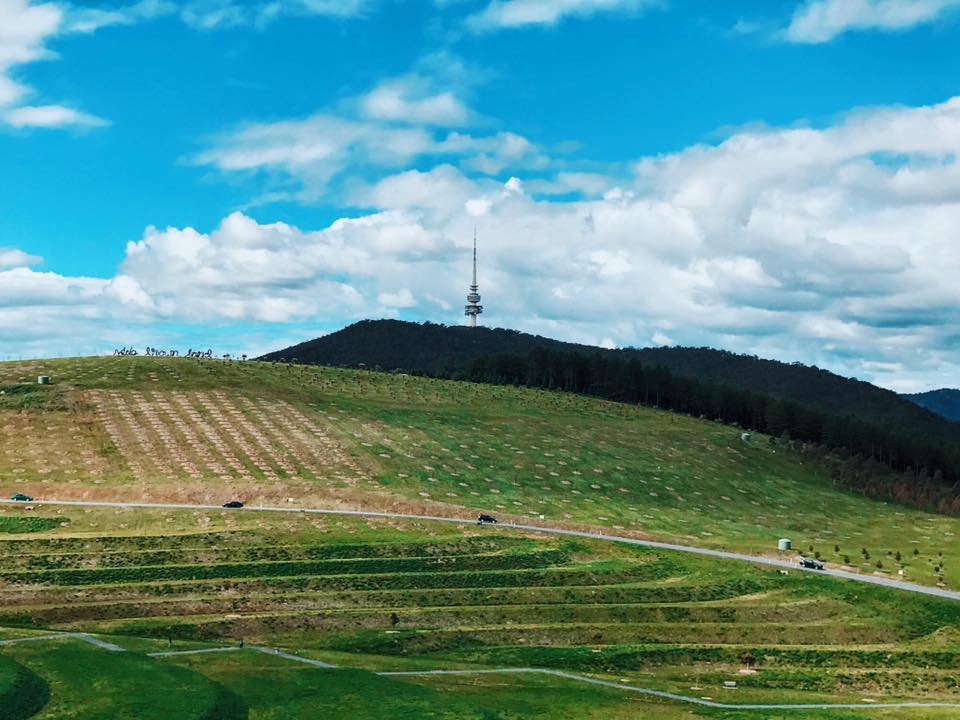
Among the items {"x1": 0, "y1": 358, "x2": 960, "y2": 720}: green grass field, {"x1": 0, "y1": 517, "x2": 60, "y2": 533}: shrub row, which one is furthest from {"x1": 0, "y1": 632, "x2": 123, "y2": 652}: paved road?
{"x1": 0, "y1": 517, "x2": 60, "y2": 533}: shrub row

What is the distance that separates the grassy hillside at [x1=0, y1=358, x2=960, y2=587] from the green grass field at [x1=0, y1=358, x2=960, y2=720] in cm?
71

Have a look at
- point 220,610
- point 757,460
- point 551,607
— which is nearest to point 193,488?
point 220,610

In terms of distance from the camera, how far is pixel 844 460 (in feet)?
622

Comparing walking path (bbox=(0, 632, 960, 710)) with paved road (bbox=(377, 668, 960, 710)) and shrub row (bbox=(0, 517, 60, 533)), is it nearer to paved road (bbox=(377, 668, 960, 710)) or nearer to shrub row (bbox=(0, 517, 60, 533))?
paved road (bbox=(377, 668, 960, 710))

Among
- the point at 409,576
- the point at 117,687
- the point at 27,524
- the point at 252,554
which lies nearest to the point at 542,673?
the point at 409,576

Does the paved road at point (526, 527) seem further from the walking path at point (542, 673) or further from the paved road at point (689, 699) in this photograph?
the walking path at point (542, 673)

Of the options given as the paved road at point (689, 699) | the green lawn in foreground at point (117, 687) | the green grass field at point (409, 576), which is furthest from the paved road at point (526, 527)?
the green lawn in foreground at point (117, 687)

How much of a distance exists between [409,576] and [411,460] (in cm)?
5224

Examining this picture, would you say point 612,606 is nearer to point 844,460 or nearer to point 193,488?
point 193,488

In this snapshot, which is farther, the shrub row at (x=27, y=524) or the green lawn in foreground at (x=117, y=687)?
the shrub row at (x=27, y=524)

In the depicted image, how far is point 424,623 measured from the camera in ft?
218

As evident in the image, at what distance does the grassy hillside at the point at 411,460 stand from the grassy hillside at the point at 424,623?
48.3ft

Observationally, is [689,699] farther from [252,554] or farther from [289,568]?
[252,554]

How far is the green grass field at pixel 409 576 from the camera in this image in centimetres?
4756
